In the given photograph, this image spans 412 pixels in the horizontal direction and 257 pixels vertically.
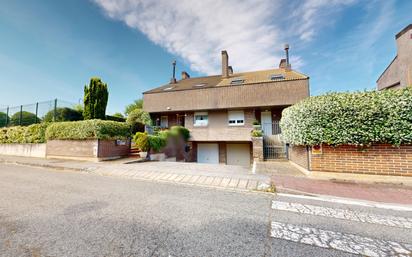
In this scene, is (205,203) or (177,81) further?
(177,81)

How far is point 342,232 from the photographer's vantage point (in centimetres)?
267

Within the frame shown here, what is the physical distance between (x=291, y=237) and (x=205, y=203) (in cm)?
185

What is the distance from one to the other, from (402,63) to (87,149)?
21007 millimetres

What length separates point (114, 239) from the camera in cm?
239

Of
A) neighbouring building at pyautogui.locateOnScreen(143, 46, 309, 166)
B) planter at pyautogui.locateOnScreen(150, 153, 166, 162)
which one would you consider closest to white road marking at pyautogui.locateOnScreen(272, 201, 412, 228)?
neighbouring building at pyautogui.locateOnScreen(143, 46, 309, 166)

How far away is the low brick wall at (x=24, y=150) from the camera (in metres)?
11.6

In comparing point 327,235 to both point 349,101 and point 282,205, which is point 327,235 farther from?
point 349,101

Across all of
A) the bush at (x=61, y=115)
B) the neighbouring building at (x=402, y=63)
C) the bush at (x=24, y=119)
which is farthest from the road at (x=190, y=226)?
the neighbouring building at (x=402, y=63)

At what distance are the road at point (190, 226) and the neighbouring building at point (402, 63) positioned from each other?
491 inches

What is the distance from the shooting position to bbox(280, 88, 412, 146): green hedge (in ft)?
17.3

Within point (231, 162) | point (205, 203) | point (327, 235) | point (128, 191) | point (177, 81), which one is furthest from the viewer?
point (177, 81)

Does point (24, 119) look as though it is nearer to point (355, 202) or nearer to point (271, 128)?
point (271, 128)

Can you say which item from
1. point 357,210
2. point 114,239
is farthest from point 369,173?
point 114,239

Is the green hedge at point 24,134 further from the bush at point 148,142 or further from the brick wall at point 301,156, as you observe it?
the brick wall at point 301,156
